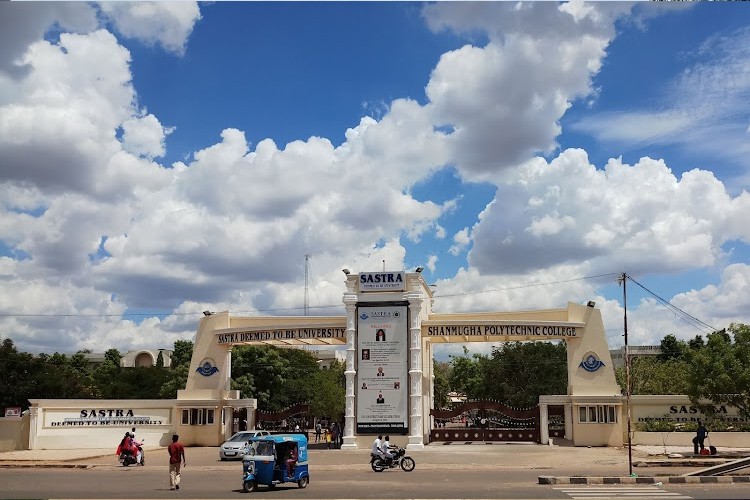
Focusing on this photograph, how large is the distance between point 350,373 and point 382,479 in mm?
15943

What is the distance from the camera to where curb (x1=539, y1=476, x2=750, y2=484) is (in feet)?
82.4

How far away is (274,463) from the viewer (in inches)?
937

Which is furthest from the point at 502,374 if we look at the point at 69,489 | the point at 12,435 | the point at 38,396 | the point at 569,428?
the point at 69,489

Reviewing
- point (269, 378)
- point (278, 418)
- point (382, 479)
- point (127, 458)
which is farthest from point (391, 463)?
point (269, 378)

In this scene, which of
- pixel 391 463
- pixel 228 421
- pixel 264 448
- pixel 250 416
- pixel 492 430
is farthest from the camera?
pixel 250 416

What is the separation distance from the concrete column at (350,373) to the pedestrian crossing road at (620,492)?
20.0 m

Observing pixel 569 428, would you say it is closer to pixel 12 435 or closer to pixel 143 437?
pixel 143 437

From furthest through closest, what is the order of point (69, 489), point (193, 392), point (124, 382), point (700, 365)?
point (124, 382) → point (193, 392) → point (700, 365) → point (69, 489)

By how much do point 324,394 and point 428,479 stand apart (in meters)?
50.0

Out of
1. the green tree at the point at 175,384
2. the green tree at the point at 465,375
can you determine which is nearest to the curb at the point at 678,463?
the green tree at the point at 175,384

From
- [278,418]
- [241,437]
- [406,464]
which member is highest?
[278,418]

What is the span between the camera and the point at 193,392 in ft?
153

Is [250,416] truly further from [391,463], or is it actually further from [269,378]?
[269,378]

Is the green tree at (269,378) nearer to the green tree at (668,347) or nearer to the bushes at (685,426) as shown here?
the bushes at (685,426)
